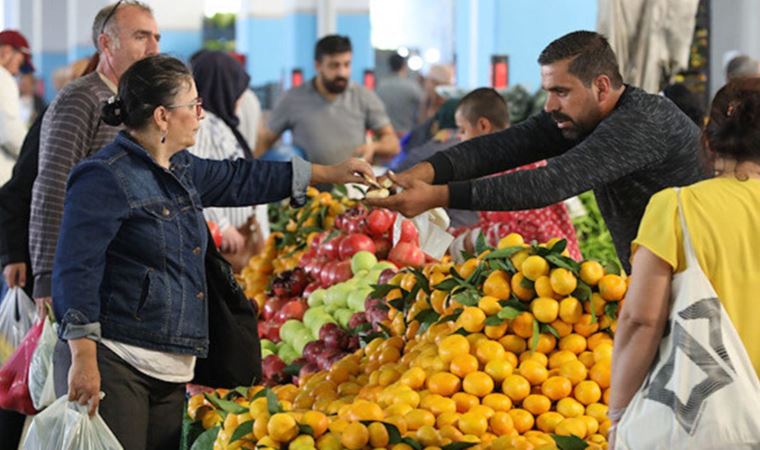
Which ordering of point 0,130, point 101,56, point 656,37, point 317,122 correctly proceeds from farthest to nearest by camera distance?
point 317,122 < point 656,37 < point 0,130 < point 101,56

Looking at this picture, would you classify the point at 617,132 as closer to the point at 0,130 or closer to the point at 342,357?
the point at 342,357

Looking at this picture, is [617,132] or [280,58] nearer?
[617,132]

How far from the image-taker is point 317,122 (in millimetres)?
8609

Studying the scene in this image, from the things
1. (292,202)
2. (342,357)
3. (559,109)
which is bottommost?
(342,357)

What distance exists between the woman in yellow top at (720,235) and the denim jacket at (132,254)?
1.37 meters

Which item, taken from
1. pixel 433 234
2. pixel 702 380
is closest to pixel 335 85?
pixel 433 234

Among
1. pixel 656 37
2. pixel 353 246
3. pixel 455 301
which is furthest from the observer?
pixel 656 37

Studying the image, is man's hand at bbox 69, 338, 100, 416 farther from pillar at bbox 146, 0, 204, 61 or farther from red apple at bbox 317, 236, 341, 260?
pillar at bbox 146, 0, 204, 61

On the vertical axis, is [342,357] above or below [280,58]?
below

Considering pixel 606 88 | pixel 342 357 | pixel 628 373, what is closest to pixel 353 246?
pixel 342 357

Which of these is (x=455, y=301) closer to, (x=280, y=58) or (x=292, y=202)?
(x=292, y=202)

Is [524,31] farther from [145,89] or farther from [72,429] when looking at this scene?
[72,429]

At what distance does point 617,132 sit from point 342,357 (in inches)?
49.9

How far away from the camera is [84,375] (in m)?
3.53
